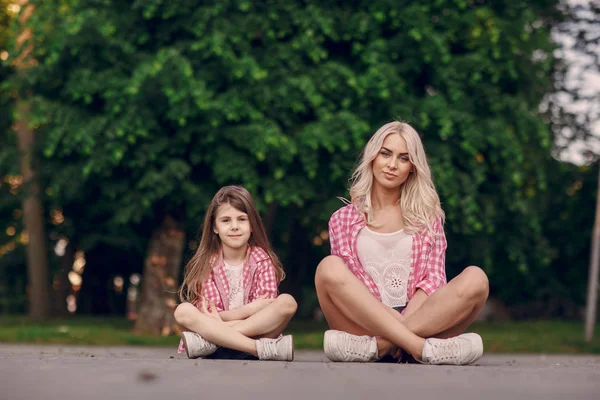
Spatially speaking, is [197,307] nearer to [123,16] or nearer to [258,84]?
[258,84]

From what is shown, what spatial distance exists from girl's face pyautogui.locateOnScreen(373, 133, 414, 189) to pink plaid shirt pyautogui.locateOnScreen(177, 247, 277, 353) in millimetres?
884

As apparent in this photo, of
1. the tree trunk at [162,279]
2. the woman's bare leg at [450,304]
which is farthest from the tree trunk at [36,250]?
the woman's bare leg at [450,304]

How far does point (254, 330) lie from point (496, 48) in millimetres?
9787

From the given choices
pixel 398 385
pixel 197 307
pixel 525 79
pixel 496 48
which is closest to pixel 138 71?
pixel 496 48

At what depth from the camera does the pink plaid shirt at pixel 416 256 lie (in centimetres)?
576

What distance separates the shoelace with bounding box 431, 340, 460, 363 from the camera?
5172 mm

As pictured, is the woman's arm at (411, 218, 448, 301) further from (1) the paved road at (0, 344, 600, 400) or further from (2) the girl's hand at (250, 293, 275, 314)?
(1) the paved road at (0, 344, 600, 400)

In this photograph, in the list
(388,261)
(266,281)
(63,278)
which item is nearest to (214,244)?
(266,281)

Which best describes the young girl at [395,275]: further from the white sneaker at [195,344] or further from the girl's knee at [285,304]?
the white sneaker at [195,344]

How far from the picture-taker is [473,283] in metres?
5.27

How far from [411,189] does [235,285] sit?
1.26 meters

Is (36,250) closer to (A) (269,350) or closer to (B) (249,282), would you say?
(B) (249,282)

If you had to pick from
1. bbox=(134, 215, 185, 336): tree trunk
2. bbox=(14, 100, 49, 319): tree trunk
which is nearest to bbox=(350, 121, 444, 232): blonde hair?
bbox=(134, 215, 185, 336): tree trunk

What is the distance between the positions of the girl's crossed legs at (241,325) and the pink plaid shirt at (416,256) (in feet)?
1.61
